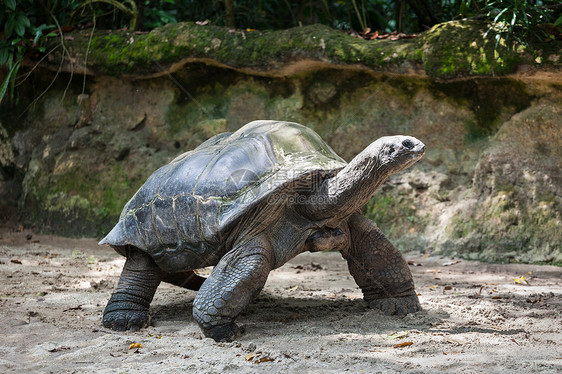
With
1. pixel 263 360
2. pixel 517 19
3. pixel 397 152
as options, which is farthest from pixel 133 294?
pixel 517 19

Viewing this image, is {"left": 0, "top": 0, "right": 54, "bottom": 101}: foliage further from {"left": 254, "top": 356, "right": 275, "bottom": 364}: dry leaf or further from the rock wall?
{"left": 254, "top": 356, "right": 275, "bottom": 364}: dry leaf

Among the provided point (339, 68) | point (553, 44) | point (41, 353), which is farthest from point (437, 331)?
point (339, 68)

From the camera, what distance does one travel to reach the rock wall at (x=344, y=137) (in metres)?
6.43

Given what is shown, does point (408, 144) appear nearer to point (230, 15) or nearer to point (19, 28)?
point (230, 15)

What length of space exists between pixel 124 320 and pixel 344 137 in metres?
4.25

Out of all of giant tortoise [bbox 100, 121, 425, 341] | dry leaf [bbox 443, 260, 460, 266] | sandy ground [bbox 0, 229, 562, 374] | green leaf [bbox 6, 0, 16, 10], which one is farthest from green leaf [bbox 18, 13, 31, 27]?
dry leaf [bbox 443, 260, 460, 266]

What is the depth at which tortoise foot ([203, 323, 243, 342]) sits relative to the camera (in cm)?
356

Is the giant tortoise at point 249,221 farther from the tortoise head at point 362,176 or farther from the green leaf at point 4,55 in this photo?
the green leaf at point 4,55

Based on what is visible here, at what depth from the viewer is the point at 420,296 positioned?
189 inches

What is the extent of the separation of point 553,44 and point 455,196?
6.29ft

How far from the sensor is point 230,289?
3.58m

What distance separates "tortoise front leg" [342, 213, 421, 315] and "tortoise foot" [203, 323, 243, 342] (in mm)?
1136

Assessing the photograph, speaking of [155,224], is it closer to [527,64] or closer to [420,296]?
[420,296]

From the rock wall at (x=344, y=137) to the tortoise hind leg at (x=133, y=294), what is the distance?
355 cm
